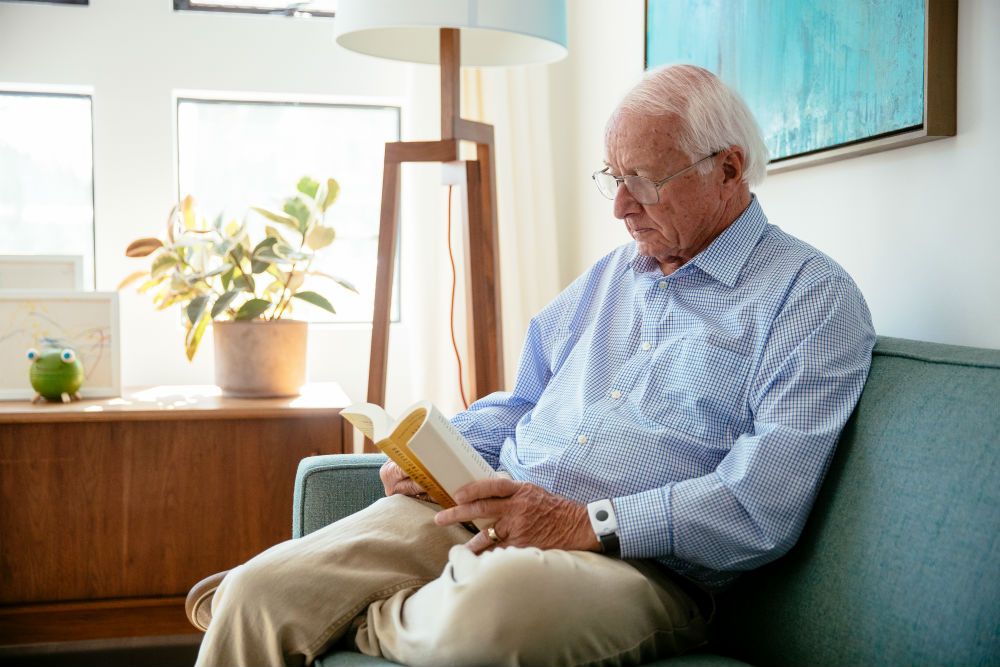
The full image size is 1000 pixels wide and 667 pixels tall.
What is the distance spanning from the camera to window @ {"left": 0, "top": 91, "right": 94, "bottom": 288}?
2.61 meters

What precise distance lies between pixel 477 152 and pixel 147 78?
3.56ft

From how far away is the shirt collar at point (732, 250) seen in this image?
1.33 m

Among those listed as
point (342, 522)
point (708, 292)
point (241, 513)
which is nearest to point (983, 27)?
point (708, 292)

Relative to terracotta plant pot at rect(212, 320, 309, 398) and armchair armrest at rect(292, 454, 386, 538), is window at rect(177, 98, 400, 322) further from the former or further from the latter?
armchair armrest at rect(292, 454, 386, 538)

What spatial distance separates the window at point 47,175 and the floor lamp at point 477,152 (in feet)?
3.34

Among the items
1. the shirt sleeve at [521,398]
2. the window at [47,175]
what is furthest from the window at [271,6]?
the shirt sleeve at [521,398]

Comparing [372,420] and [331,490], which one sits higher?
[372,420]

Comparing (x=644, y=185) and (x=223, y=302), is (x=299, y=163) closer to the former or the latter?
(x=223, y=302)

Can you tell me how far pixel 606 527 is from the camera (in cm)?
117

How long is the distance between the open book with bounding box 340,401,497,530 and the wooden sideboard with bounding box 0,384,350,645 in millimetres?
879

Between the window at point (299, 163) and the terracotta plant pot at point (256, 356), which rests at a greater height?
the window at point (299, 163)

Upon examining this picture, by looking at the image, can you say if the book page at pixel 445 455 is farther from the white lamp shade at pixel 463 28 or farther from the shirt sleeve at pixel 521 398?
the white lamp shade at pixel 463 28

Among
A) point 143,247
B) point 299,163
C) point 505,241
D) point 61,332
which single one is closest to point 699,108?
point 505,241

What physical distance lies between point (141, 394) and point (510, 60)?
1234mm
